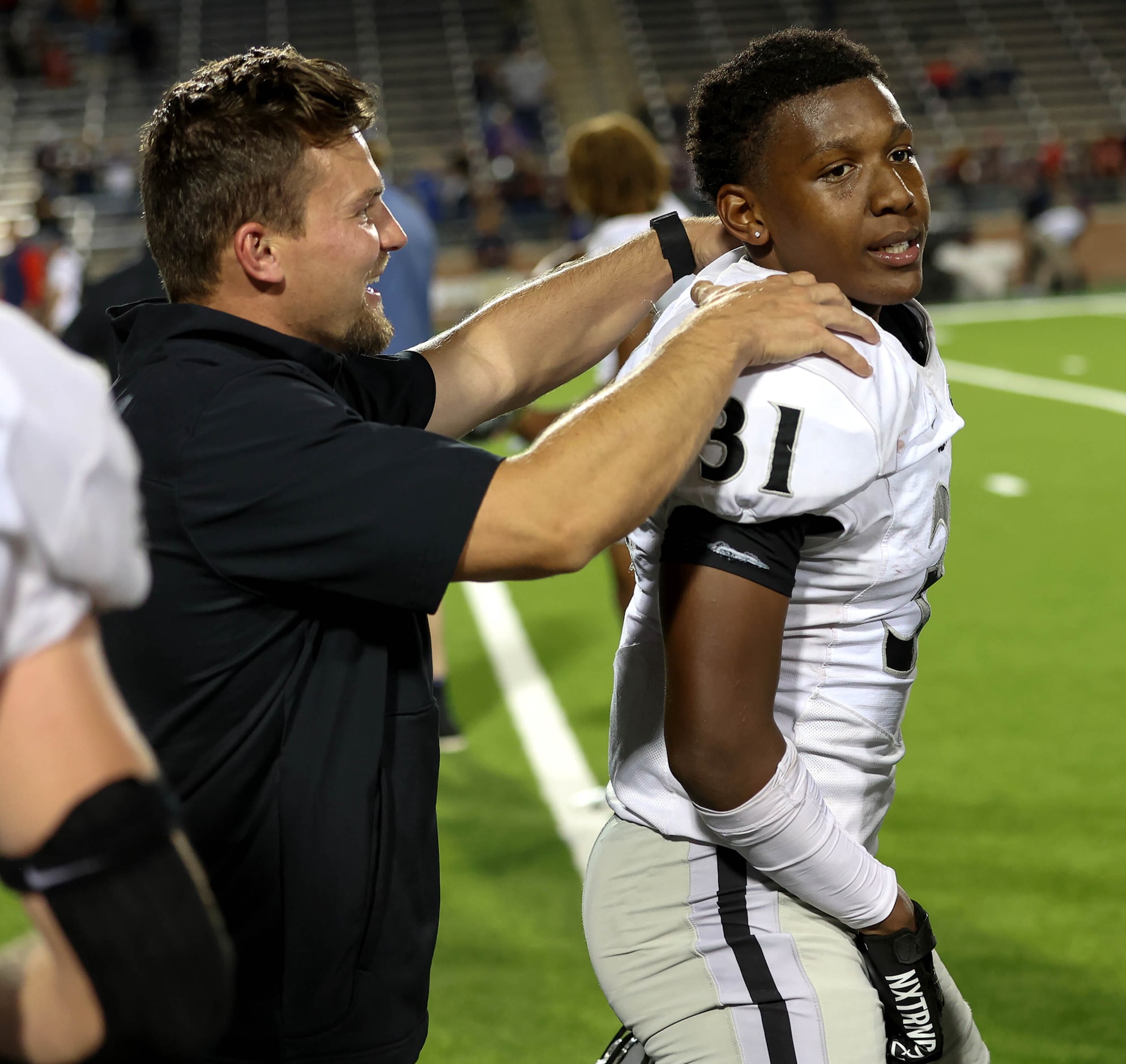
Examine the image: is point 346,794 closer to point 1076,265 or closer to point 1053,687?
point 1053,687

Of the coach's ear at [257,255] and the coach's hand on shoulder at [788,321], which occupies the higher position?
the coach's ear at [257,255]

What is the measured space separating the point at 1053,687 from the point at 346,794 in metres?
4.08

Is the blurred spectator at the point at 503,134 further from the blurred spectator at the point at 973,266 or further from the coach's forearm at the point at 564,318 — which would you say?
the coach's forearm at the point at 564,318

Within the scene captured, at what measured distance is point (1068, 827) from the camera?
4109 mm

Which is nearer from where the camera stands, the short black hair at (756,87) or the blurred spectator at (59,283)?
the short black hair at (756,87)

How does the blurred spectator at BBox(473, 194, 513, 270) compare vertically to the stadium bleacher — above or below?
below

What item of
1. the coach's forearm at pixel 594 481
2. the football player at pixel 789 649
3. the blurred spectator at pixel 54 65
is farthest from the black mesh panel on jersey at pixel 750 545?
the blurred spectator at pixel 54 65

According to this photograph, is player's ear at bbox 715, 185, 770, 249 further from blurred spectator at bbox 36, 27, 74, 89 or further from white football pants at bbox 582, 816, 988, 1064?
blurred spectator at bbox 36, 27, 74, 89

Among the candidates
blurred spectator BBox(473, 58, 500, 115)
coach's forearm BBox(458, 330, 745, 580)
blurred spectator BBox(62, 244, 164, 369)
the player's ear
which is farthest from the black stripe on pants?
blurred spectator BBox(473, 58, 500, 115)

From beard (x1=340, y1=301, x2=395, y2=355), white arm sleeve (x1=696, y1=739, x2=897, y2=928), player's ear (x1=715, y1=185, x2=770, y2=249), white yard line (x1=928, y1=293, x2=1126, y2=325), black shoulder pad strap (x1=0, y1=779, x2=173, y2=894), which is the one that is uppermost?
player's ear (x1=715, y1=185, x2=770, y2=249)

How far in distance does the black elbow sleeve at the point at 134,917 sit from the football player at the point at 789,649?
30.6 inches

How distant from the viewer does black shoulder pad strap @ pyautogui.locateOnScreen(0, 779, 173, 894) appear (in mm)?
1037

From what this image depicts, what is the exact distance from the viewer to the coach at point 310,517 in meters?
1.65

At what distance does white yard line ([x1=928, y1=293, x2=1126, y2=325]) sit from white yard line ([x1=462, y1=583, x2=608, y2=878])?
1305cm
